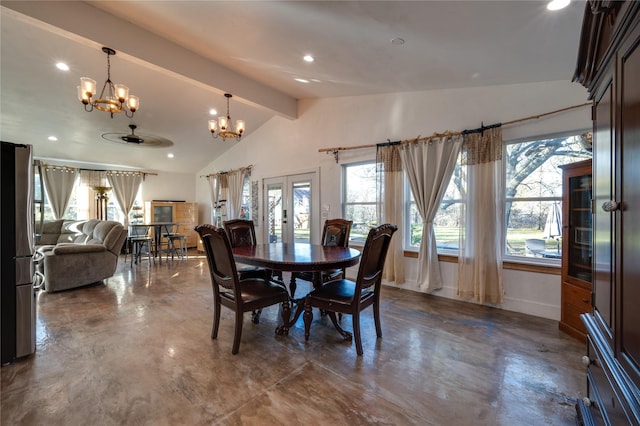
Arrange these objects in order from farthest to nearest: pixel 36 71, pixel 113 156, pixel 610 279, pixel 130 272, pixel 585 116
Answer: pixel 113 156
pixel 130 272
pixel 36 71
pixel 585 116
pixel 610 279

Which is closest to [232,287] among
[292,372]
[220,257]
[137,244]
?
[220,257]

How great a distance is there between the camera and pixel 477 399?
156cm

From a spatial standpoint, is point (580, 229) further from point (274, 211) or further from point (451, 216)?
point (274, 211)

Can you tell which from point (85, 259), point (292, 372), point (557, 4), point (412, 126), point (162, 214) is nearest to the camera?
point (557, 4)

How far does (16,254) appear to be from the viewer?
6.42 feet

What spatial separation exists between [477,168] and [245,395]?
10.6ft

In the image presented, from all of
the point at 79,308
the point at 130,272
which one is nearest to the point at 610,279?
the point at 79,308

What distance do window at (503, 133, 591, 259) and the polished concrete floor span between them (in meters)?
0.81

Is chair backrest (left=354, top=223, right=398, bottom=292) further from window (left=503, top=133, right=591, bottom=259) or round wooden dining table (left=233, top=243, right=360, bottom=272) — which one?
window (left=503, top=133, right=591, bottom=259)

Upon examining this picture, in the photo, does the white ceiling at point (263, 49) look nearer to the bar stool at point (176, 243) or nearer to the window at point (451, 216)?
the window at point (451, 216)

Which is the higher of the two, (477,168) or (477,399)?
(477,168)

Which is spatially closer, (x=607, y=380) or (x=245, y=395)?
(x=607, y=380)

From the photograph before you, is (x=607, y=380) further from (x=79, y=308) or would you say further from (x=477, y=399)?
(x=79, y=308)

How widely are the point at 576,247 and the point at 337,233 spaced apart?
2.32m
